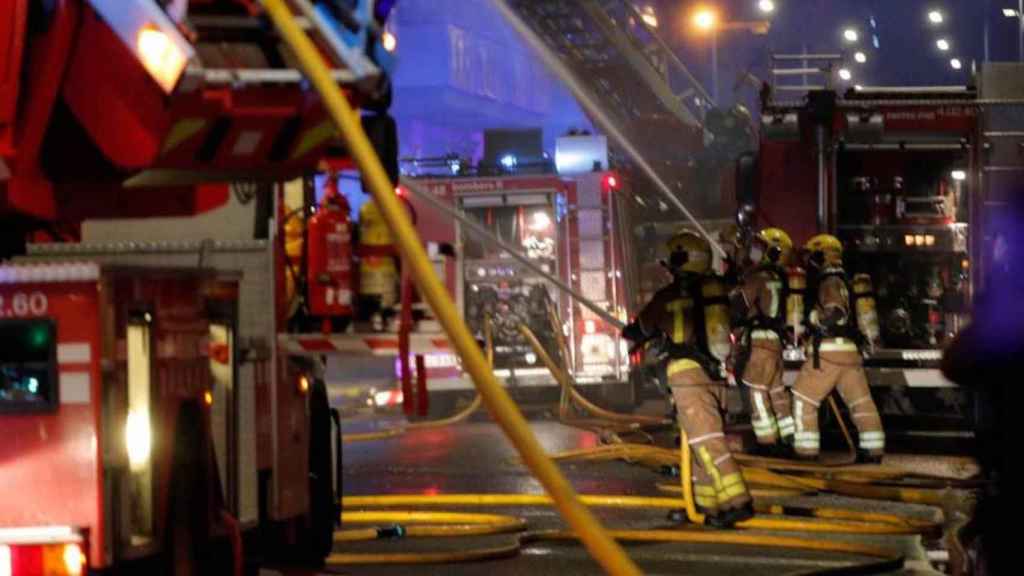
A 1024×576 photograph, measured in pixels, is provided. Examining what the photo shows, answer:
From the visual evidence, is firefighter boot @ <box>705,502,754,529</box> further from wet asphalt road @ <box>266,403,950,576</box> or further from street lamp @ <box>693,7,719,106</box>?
street lamp @ <box>693,7,719,106</box>

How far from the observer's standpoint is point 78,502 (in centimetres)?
477

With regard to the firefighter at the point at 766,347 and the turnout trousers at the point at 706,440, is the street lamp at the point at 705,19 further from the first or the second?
the turnout trousers at the point at 706,440

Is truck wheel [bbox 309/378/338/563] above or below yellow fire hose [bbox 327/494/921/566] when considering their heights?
above

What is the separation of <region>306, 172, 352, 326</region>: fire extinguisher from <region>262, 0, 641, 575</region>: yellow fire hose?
2.15 m

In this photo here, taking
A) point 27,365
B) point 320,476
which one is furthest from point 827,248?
point 27,365

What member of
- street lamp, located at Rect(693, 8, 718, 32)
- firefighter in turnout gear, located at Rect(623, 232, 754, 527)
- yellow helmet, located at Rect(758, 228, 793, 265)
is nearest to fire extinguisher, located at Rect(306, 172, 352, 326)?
firefighter in turnout gear, located at Rect(623, 232, 754, 527)

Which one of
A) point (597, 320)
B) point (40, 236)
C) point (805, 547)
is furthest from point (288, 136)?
point (597, 320)

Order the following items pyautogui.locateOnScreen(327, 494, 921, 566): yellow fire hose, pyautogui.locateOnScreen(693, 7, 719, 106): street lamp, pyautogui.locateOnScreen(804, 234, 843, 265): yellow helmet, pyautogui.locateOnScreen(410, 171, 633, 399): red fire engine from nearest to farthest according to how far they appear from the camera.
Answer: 1. pyautogui.locateOnScreen(327, 494, 921, 566): yellow fire hose
2. pyautogui.locateOnScreen(804, 234, 843, 265): yellow helmet
3. pyautogui.locateOnScreen(410, 171, 633, 399): red fire engine
4. pyautogui.locateOnScreen(693, 7, 719, 106): street lamp

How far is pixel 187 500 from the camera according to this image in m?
5.20

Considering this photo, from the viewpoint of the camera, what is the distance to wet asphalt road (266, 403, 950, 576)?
311 inches

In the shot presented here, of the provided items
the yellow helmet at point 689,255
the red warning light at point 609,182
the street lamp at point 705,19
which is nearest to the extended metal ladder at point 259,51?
the yellow helmet at point 689,255

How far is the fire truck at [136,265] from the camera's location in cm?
421

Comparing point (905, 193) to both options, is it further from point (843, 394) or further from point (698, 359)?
point (698, 359)

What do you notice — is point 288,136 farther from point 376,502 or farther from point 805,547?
point 376,502
